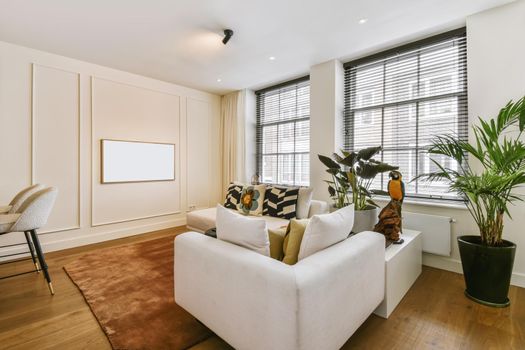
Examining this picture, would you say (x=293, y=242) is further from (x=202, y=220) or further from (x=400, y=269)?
(x=202, y=220)

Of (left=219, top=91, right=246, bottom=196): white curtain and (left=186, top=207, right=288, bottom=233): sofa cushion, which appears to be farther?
(left=219, top=91, right=246, bottom=196): white curtain

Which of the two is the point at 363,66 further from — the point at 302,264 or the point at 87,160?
the point at 87,160

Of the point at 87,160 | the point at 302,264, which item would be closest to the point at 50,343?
the point at 302,264

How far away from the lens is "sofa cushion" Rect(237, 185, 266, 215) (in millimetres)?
3525

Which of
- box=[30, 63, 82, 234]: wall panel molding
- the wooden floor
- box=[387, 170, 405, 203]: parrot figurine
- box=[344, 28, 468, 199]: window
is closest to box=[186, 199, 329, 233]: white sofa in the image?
box=[344, 28, 468, 199]: window

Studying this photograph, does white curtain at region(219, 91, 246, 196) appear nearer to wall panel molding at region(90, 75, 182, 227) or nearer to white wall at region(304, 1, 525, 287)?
wall panel molding at region(90, 75, 182, 227)

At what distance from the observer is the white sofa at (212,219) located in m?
3.12

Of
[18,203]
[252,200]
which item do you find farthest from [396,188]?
[18,203]

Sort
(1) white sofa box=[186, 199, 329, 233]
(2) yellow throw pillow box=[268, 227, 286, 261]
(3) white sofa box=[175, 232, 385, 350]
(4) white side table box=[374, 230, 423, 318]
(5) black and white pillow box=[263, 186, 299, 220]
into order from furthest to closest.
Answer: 1. (5) black and white pillow box=[263, 186, 299, 220]
2. (1) white sofa box=[186, 199, 329, 233]
3. (4) white side table box=[374, 230, 423, 318]
4. (2) yellow throw pillow box=[268, 227, 286, 261]
5. (3) white sofa box=[175, 232, 385, 350]

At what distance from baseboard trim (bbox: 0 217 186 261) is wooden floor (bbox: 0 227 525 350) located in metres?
0.88

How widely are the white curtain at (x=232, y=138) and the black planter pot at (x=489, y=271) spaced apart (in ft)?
11.8

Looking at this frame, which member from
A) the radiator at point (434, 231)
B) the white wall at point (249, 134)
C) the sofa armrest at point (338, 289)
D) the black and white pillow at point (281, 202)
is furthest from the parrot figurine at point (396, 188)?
the white wall at point (249, 134)

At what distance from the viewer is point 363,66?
347 centimetres

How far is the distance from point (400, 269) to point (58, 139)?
14.3 ft
